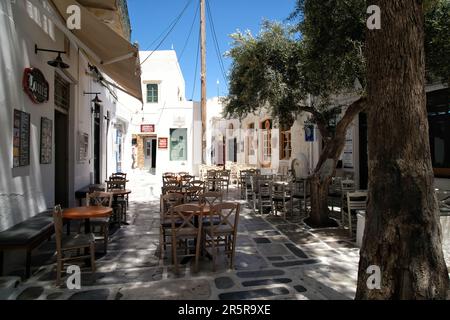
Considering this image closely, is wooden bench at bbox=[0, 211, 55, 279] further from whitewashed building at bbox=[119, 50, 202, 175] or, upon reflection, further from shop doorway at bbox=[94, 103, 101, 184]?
whitewashed building at bbox=[119, 50, 202, 175]

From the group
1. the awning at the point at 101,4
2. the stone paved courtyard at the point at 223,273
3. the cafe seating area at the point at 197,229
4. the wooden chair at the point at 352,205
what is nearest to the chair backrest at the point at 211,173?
the stone paved courtyard at the point at 223,273

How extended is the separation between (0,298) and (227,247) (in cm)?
267

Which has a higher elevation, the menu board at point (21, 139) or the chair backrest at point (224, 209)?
the menu board at point (21, 139)

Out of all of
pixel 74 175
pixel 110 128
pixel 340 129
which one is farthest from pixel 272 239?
pixel 110 128

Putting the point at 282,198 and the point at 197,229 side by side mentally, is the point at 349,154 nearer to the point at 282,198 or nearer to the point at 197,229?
the point at 282,198

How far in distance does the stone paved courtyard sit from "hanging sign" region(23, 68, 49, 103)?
2.35 meters

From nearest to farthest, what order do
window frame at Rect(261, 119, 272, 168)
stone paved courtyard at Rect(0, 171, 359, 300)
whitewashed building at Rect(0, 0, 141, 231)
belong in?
1. stone paved courtyard at Rect(0, 171, 359, 300)
2. whitewashed building at Rect(0, 0, 141, 231)
3. window frame at Rect(261, 119, 272, 168)

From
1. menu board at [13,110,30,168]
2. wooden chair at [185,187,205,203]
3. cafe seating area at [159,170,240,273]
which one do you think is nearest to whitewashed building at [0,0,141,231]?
menu board at [13,110,30,168]

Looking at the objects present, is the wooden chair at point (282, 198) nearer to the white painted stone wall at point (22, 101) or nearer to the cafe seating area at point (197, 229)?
the cafe seating area at point (197, 229)

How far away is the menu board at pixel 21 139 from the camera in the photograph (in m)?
4.29

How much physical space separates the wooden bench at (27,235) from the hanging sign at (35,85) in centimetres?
186

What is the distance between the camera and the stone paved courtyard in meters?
3.29
